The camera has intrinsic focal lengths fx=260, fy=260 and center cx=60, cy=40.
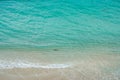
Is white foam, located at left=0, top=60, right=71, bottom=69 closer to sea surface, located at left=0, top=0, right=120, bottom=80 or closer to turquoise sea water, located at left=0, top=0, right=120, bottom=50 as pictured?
sea surface, located at left=0, top=0, right=120, bottom=80

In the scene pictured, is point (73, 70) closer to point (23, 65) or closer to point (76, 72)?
point (76, 72)

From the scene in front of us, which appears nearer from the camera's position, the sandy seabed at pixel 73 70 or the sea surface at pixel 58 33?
the sandy seabed at pixel 73 70

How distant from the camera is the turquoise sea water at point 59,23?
8.74 metres

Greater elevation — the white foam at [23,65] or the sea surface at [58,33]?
the white foam at [23,65]

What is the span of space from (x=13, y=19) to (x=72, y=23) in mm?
2516


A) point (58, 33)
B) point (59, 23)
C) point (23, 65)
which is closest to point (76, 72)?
point (23, 65)

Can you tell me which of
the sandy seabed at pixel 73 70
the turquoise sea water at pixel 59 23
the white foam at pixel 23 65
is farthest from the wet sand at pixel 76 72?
the turquoise sea water at pixel 59 23

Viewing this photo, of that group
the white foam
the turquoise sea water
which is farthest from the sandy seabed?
the turquoise sea water

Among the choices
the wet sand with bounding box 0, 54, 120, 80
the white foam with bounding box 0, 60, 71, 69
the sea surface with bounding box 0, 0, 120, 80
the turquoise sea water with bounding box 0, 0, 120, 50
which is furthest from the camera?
the turquoise sea water with bounding box 0, 0, 120, 50

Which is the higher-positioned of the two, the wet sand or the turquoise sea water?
the wet sand

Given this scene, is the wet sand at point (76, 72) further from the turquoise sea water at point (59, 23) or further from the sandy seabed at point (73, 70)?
the turquoise sea water at point (59, 23)

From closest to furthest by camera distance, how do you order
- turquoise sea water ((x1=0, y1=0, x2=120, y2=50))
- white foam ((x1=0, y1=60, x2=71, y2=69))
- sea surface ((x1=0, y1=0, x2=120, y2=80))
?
white foam ((x1=0, y1=60, x2=71, y2=69))
sea surface ((x1=0, y1=0, x2=120, y2=80))
turquoise sea water ((x1=0, y1=0, x2=120, y2=50))

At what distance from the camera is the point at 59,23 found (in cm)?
1070

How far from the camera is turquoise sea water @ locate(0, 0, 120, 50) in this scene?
8.74 meters
